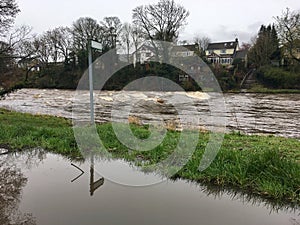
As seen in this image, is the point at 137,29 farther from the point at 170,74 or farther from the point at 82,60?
the point at 170,74

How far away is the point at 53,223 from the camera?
2.37m

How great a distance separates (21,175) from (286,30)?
37.8 metres

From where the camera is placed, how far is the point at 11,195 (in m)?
2.91

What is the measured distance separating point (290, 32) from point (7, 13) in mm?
33579

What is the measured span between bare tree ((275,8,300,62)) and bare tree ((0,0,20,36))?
32927mm

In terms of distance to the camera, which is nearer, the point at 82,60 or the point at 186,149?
the point at 186,149

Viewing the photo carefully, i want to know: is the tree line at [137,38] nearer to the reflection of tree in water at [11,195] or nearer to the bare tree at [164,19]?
the bare tree at [164,19]

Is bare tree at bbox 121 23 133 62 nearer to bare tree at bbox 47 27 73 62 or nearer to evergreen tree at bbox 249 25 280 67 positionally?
bare tree at bbox 47 27 73 62

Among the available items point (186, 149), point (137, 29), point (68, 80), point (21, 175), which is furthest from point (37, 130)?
point (137, 29)

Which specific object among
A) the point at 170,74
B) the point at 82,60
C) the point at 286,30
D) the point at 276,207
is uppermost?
the point at 286,30

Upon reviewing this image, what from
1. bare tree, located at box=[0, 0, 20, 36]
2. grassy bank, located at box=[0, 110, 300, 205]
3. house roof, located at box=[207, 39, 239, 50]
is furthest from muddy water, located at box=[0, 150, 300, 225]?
house roof, located at box=[207, 39, 239, 50]

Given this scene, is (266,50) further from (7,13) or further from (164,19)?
(7,13)

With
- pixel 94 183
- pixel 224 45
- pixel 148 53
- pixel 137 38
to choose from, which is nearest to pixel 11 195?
pixel 94 183

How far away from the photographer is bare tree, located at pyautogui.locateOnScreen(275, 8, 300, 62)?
3333 cm
